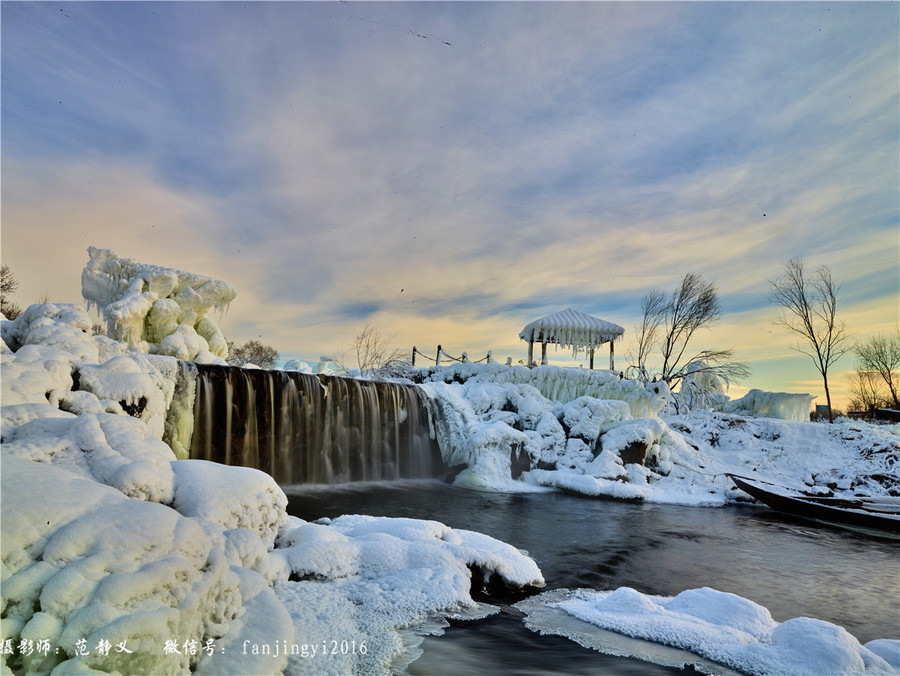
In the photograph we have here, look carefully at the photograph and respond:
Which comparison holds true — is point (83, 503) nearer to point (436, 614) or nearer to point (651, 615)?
point (436, 614)

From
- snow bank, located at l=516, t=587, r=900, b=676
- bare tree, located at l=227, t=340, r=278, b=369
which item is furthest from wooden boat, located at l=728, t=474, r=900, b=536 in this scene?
bare tree, located at l=227, t=340, r=278, b=369

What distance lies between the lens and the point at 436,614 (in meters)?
3.77

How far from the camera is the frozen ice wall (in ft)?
44.2

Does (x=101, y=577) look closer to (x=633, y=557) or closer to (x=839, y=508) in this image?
(x=633, y=557)

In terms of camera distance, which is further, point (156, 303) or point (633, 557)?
point (156, 303)

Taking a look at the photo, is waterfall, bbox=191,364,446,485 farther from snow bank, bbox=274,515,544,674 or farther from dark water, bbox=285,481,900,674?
snow bank, bbox=274,515,544,674

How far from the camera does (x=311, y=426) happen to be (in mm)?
11867

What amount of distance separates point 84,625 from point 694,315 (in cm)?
3077

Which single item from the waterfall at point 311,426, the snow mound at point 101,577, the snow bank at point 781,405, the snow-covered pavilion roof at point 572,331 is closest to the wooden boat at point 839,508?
the waterfall at point 311,426

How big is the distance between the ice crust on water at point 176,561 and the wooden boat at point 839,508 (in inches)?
351

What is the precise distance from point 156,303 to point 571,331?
56.4 ft

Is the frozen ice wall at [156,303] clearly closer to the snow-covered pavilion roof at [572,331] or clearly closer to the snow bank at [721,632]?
the snow bank at [721,632]

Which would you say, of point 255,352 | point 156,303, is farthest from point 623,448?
point 255,352

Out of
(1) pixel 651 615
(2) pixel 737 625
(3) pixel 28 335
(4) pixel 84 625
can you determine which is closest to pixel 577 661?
(1) pixel 651 615
